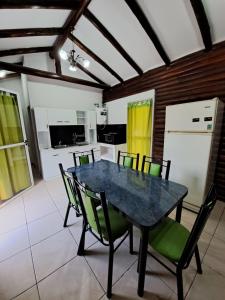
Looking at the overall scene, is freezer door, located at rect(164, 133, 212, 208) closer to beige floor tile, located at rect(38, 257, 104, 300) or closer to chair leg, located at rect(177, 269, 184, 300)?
chair leg, located at rect(177, 269, 184, 300)

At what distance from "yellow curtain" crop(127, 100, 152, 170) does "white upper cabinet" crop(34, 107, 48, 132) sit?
2.21 metres

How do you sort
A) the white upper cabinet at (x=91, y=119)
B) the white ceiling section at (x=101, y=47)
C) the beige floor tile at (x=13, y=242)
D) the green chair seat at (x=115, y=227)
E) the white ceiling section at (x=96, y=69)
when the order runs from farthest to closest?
the white upper cabinet at (x=91, y=119) → the white ceiling section at (x=96, y=69) → the white ceiling section at (x=101, y=47) → the beige floor tile at (x=13, y=242) → the green chair seat at (x=115, y=227)

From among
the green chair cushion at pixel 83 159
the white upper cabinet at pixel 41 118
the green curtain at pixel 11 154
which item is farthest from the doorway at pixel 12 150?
the green chair cushion at pixel 83 159

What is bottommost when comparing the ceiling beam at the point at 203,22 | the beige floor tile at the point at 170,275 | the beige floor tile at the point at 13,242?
the beige floor tile at the point at 170,275

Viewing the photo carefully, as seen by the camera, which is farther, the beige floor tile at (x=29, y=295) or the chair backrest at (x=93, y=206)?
the beige floor tile at (x=29, y=295)

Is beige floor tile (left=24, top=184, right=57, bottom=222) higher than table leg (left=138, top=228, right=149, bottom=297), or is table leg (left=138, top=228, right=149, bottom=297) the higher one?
table leg (left=138, top=228, right=149, bottom=297)

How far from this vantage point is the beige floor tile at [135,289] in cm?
118

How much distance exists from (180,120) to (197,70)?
3.72 feet

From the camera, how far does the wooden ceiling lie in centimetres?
199

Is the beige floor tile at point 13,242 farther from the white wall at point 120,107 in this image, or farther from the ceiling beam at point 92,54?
the ceiling beam at point 92,54

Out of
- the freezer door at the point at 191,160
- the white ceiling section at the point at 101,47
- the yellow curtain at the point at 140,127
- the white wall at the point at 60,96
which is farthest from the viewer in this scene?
the white wall at the point at 60,96

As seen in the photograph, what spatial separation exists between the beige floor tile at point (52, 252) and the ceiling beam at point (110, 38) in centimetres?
346

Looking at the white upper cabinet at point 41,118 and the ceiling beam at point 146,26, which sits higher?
the ceiling beam at point 146,26

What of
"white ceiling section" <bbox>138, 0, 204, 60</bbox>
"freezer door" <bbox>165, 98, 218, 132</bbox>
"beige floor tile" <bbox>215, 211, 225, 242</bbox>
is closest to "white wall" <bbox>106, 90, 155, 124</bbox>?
"white ceiling section" <bbox>138, 0, 204, 60</bbox>
